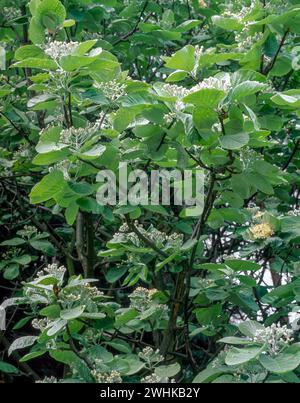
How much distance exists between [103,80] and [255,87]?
2.14ft

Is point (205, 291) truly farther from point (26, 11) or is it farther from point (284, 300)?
point (26, 11)

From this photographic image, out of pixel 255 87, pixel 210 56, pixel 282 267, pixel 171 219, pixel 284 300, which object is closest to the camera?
pixel 255 87

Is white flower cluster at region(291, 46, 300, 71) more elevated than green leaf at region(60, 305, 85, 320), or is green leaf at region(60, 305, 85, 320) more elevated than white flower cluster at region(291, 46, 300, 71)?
white flower cluster at region(291, 46, 300, 71)

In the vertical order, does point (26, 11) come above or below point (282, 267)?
above

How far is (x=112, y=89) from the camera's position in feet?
7.84

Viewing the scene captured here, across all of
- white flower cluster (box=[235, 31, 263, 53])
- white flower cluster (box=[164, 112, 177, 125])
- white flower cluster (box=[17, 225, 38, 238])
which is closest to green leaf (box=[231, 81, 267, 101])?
white flower cluster (box=[164, 112, 177, 125])

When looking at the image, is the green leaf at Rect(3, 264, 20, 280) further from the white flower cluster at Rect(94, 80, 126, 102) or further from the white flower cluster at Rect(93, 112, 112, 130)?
the white flower cluster at Rect(94, 80, 126, 102)

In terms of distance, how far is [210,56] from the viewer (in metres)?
2.26

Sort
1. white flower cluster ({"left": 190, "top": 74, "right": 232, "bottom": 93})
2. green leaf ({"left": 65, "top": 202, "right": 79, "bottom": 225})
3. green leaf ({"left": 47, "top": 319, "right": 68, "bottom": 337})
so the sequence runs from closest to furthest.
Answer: white flower cluster ({"left": 190, "top": 74, "right": 232, "bottom": 93}) → green leaf ({"left": 47, "top": 319, "right": 68, "bottom": 337}) → green leaf ({"left": 65, "top": 202, "right": 79, "bottom": 225})

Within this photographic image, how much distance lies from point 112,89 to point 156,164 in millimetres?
581

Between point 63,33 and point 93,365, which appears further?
point 63,33

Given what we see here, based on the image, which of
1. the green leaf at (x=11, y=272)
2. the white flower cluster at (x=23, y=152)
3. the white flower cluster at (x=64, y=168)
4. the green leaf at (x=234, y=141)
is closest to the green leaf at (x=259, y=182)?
the green leaf at (x=234, y=141)

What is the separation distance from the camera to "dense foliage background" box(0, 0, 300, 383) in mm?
2170
